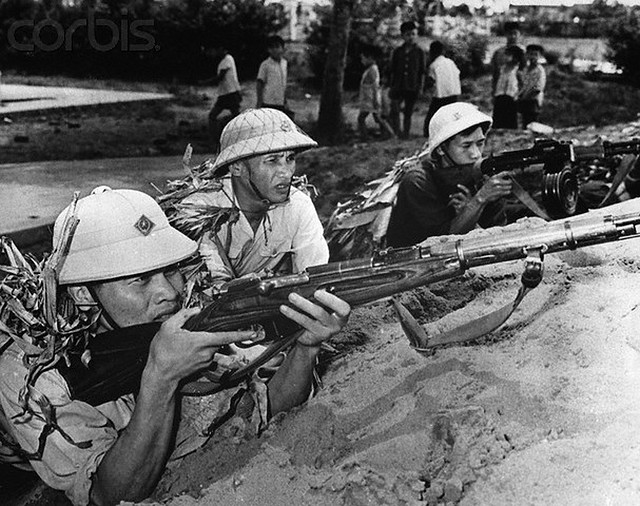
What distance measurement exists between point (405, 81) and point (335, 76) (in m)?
1.78

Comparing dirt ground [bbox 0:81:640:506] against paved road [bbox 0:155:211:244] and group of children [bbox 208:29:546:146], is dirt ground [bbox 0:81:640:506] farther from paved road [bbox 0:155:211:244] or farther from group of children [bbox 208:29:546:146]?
group of children [bbox 208:29:546:146]

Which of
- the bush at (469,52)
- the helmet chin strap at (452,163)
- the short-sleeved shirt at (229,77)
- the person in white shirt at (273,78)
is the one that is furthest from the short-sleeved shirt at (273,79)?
the bush at (469,52)

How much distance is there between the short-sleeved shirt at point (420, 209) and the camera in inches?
120

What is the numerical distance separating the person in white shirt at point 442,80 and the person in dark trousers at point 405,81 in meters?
0.64

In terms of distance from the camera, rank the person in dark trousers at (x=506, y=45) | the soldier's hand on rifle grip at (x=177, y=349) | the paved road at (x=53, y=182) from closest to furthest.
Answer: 1. the soldier's hand on rifle grip at (x=177, y=349)
2. the paved road at (x=53, y=182)
3. the person in dark trousers at (x=506, y=45)

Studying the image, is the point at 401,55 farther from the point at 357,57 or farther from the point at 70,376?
the point at 70,376

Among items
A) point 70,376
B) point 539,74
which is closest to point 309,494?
point 70,376

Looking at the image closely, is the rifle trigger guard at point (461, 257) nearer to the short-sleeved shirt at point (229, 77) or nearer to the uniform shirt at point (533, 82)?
the short-sleeved shirt at point (229, 77)

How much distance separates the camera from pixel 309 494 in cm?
145

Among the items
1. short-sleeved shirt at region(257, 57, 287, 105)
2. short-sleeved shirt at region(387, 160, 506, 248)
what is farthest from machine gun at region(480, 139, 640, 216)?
short-sleeved shirt at region(257, 57, 287, 105)

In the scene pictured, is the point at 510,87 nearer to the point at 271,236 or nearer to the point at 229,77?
the point at 229,77

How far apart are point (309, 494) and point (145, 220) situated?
79cm

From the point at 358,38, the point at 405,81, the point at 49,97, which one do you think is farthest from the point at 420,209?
the point at 405,81

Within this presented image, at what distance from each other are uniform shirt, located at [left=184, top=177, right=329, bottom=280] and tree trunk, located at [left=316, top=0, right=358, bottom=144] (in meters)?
2.50
